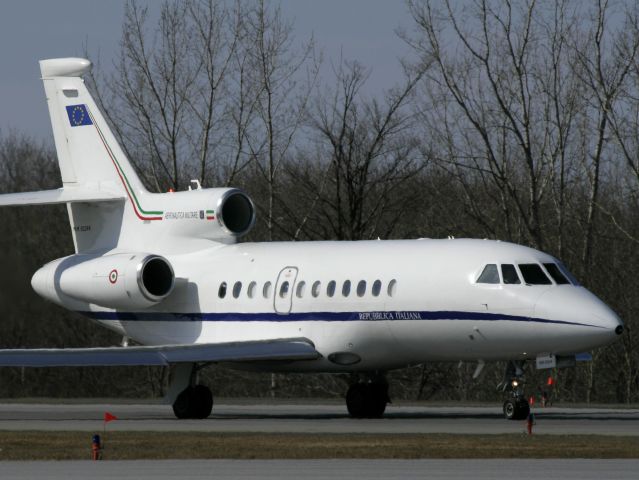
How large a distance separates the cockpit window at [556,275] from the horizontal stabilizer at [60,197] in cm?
1106

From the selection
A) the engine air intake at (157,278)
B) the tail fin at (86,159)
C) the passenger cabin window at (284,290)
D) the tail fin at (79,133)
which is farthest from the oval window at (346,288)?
the tail fin at (79,133)

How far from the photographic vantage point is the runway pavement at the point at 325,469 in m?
16.7

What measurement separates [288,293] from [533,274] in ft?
18.2

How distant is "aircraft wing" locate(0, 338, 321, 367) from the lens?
2945 cm

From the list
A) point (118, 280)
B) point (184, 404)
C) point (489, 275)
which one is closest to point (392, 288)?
point (489, 275)

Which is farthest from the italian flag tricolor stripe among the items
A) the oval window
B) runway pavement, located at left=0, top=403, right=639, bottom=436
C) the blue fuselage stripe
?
the oval window

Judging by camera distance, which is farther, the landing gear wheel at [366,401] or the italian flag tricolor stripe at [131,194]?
the italian flag tricolor stripe at [131,194]

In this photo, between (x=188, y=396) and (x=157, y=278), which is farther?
(x=157, y=278)

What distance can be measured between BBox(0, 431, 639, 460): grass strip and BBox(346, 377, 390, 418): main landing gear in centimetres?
673

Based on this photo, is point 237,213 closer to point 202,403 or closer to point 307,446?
point 202,403

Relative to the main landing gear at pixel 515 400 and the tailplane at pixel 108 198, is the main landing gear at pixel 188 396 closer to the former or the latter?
the tailplane at pixel 108 198

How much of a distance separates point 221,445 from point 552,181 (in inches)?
1101

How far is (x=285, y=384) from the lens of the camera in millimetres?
49969

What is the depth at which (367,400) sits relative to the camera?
30.3 m
